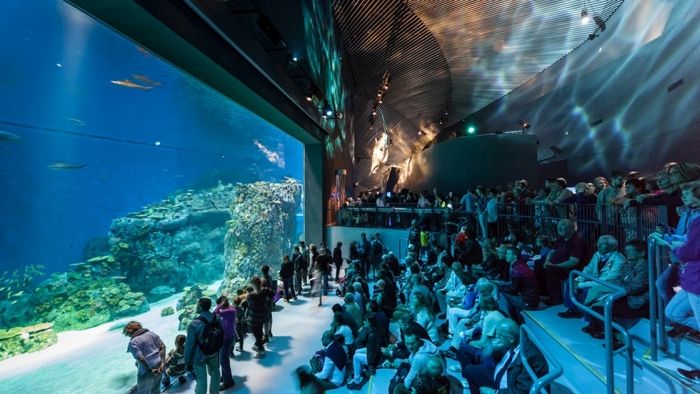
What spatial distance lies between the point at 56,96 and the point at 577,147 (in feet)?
174

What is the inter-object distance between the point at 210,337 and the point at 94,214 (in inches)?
1943

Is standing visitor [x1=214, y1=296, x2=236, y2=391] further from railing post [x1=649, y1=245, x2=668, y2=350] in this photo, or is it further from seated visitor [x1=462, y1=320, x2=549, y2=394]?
railing post [x1=649, y1=245, x2=668, y2=350]

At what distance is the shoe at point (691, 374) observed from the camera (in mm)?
1999

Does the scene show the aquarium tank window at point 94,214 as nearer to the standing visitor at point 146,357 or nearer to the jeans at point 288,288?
the jeans at point 288,288

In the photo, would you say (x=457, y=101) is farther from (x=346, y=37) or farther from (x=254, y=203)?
(x=254, y=203)

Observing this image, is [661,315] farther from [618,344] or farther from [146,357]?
[146,357]

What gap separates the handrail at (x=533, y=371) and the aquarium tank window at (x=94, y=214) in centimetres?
1010

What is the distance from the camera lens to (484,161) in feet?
42.2

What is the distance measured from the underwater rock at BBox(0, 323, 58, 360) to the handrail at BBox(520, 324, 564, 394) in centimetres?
1955

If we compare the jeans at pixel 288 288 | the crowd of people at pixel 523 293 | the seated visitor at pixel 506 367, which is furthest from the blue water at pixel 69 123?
the seated visitor at pixel 506 367

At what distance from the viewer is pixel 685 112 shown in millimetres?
7238

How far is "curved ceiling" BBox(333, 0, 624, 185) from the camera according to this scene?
11.5 metres

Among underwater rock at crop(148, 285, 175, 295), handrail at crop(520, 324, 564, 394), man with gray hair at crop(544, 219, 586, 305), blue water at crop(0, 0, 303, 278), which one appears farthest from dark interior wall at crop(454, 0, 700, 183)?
underwater rock at crop(148, 285, 175, 295)

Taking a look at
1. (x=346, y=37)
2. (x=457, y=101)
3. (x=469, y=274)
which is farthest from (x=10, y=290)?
(x=457, y=101)
